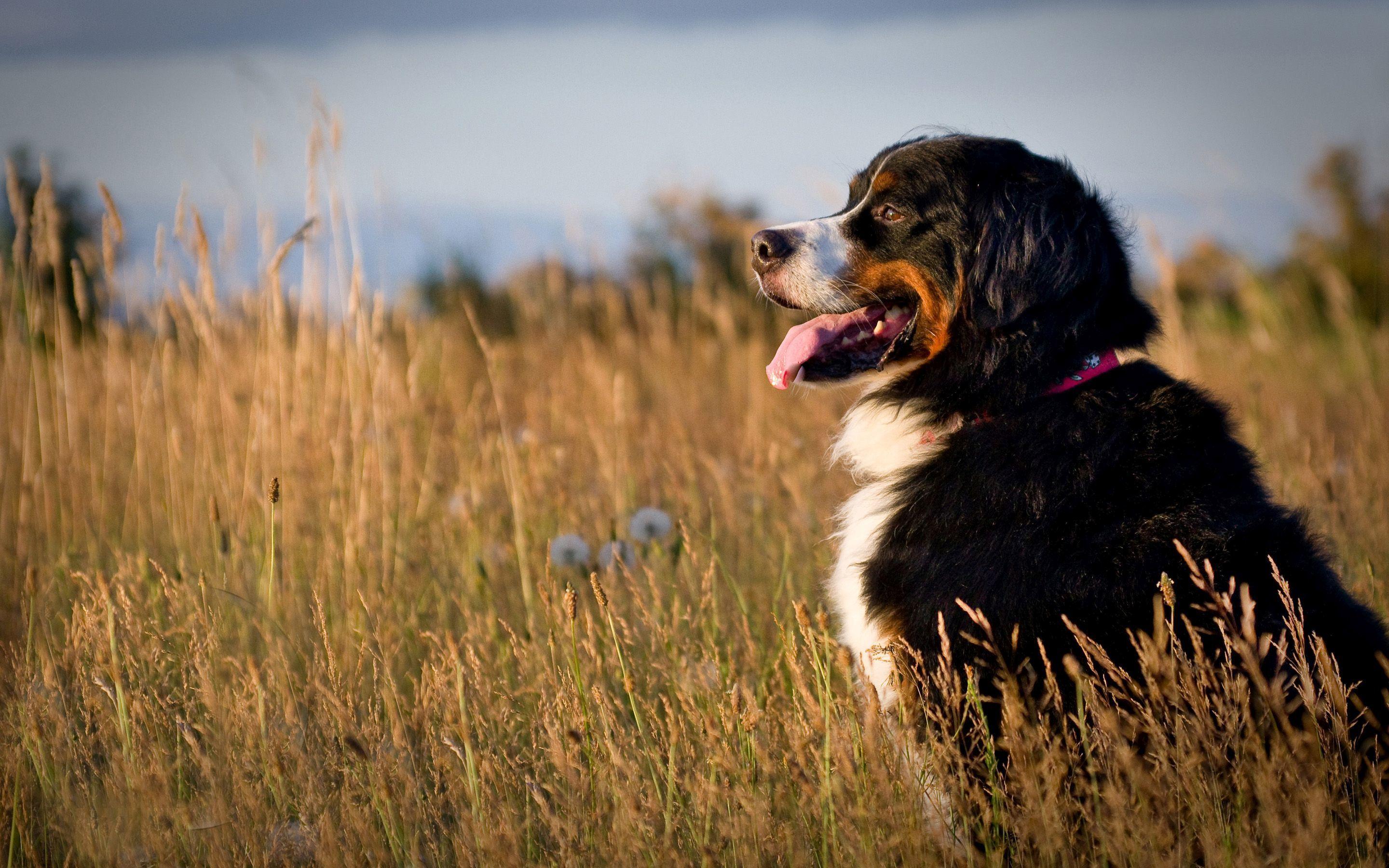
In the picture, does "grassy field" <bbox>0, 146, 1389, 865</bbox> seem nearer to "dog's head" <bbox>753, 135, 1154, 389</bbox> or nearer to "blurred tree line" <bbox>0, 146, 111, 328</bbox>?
"blurred tree line" <bbox>0, 146, 111, 328</bbox>

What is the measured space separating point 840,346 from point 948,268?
1.10ft

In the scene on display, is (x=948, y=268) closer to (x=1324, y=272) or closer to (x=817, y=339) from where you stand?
(x=817, y=339)

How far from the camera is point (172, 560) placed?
2.95m

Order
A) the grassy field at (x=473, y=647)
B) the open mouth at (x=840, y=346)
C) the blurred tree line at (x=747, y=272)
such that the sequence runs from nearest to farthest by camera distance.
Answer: the grassy field at (x=473, y=647) → the open mouth at (x=840, y=346) → the blurred tree line at (x=747, y=272)

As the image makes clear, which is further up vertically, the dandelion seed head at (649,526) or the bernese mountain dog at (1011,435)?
the bernese mountain dog at (1011,435)

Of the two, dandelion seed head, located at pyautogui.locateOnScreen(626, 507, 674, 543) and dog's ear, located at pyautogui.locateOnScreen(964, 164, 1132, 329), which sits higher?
dog's ear, located at pyautogui.locateOnScreen(964, 164, 1132, 329)

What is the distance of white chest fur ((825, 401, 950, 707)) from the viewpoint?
Result: 6.32 feet

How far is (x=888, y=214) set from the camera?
239cm

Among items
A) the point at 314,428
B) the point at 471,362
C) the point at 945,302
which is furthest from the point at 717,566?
the point at 471,362

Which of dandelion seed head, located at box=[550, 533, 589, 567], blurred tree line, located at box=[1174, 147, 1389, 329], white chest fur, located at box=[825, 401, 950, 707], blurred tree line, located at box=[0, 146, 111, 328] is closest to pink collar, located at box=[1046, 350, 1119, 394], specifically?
white chest fur, located at box=[825, 401, 950, 707]

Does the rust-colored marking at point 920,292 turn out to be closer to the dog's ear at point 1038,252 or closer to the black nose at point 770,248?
the dog's ear at point 1038,252

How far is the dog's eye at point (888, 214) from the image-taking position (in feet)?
7.77

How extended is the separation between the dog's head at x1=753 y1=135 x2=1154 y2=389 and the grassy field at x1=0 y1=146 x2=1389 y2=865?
625 mm

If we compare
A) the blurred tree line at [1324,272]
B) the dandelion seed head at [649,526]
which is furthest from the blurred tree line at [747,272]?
the dandelion seed head at [649,526]
